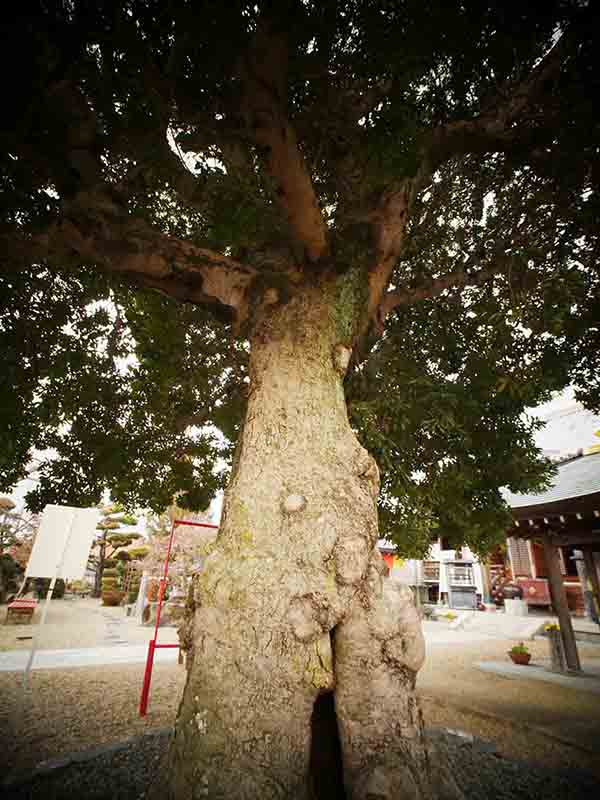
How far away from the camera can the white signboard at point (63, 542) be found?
5.13 m

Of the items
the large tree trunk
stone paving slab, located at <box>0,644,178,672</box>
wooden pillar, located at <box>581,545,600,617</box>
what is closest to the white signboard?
stone paving slab, located at <box>0,644,178,672</box>

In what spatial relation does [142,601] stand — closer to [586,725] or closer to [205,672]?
[586,725]

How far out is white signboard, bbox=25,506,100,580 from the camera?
16.8 feet

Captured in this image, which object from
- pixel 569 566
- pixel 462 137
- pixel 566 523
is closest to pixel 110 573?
pixel 566 523

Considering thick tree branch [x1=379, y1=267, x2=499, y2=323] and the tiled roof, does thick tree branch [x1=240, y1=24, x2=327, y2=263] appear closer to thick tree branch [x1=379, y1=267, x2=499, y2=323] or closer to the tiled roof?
thick tree branch [x1=379, y1=267, x2=499, y2=323]

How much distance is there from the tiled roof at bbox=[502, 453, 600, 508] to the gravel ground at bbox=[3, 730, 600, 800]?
21.3 feet

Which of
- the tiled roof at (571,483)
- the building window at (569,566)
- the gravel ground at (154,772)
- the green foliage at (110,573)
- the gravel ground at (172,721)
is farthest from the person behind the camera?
the green foliage at (110,573)

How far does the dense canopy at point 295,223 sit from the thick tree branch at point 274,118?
15 mm

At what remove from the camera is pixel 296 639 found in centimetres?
227

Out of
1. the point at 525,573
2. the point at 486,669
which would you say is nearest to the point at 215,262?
the point at 486,669

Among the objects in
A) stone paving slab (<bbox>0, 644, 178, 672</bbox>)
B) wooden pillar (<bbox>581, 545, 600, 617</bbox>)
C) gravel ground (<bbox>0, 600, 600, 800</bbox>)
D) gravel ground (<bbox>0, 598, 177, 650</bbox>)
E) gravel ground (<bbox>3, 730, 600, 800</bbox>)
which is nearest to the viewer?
gravel ground (<bbox>3, 730, 600, 800</bbox>)

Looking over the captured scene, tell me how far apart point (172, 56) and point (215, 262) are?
1.74m

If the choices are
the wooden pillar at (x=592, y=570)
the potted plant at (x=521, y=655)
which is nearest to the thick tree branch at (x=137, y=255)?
the potted plant at (x=521, y=655)

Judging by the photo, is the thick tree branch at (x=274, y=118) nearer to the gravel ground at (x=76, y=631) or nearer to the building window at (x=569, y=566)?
the gravel ground at (x=76, y=631)
